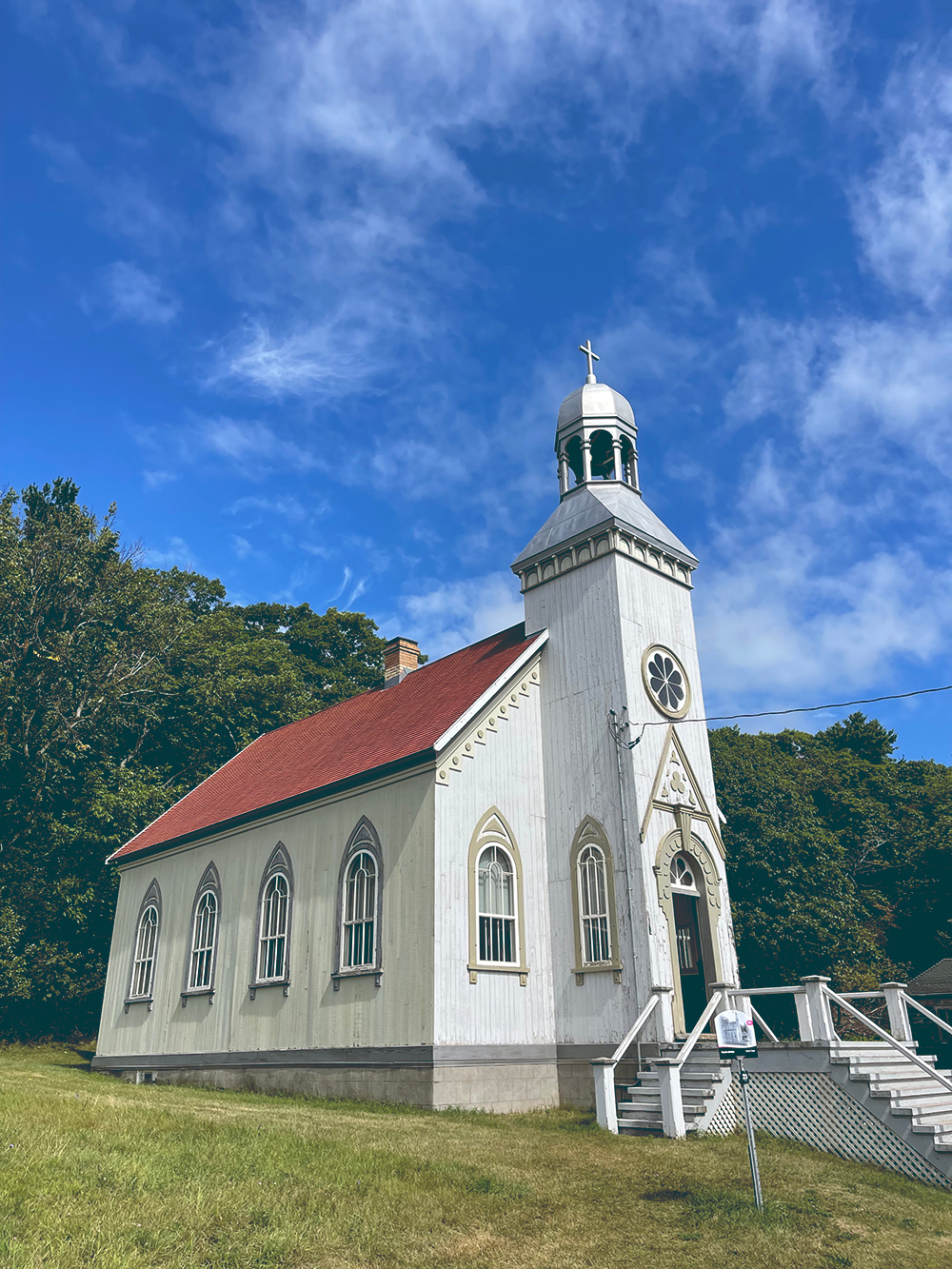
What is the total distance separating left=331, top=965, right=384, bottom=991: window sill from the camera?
19109mm

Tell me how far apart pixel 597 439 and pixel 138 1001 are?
773 inches

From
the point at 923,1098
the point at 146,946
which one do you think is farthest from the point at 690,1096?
the point at 146,946

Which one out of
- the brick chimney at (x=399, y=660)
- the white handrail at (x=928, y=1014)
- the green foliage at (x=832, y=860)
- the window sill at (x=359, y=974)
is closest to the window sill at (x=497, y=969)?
the window sill at (x=359, y=974)

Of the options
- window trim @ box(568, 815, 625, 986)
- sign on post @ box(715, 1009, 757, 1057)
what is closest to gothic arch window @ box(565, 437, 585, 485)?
window trim @ box(568, 815, 625, 986)

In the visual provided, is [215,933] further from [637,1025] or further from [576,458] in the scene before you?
[576,458]

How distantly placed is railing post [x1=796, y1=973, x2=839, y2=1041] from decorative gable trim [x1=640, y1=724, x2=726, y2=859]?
5273mm

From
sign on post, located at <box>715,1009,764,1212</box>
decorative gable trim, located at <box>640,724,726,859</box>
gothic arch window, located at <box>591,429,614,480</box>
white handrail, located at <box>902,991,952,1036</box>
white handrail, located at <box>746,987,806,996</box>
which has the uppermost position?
gothic arch window, located at <box>591,429,614,480</box>

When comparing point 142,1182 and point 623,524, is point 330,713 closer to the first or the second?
point 623,524

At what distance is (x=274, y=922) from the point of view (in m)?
22.7

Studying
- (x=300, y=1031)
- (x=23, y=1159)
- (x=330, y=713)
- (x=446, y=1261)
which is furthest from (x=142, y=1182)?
(x=330, y=713)

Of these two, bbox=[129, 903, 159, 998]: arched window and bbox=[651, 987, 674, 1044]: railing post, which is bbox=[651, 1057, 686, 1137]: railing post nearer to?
bbox=[651, 987, 674, 1044]: railing post

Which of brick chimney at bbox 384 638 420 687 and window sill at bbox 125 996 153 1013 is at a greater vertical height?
brick chimney at bbox 384 638 420 687

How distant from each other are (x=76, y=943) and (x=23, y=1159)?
26010 mm

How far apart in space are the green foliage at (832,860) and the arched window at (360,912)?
51.2 feet
